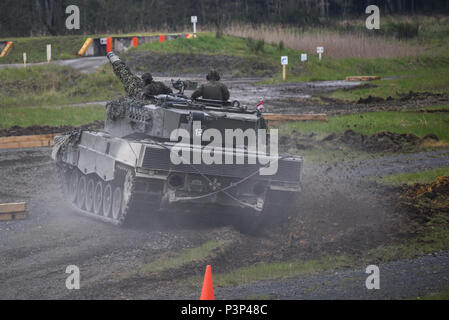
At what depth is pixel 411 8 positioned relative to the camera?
184 feet

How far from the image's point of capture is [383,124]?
21.6 m

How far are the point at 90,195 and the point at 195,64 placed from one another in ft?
73.3

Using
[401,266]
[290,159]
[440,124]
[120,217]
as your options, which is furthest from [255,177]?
[440,124]

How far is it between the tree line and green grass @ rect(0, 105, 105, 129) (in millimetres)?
19279

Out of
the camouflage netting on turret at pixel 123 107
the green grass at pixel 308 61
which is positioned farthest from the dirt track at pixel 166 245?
the green grass at pixel 308 61

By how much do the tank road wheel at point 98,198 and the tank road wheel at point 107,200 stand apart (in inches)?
9.3

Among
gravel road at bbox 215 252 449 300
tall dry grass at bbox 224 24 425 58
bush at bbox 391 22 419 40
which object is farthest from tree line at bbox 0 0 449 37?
gravel road at bbox 215 252 449 300

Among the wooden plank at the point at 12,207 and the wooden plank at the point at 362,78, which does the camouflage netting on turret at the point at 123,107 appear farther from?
the wooden plank at the point at 362,78

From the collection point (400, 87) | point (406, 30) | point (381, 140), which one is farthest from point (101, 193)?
point (406, 30)

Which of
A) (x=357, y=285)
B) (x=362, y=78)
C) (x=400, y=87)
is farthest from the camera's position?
(x=362, y=78)

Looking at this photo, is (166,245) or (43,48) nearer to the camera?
(166,245)

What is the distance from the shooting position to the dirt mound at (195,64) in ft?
117

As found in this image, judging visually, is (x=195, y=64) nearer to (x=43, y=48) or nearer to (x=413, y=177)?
(x=43, y=48)

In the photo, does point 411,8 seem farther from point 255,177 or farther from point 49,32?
point 255,177
